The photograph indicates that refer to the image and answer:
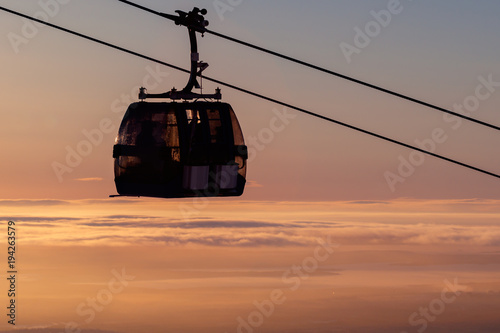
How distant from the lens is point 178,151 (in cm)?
2114

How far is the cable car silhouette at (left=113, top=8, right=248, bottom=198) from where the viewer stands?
Answer: 2106 centimetres

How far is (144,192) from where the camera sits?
850 inches

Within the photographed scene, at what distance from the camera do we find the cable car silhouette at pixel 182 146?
69.1 ft

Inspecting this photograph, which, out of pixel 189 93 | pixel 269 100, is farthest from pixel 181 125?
pixel 269 100

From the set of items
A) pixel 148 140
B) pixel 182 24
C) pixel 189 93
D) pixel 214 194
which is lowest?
pixel 214 194

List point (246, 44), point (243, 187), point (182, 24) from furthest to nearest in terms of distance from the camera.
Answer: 1. point (243, 187)
2. point (182, 24)
3. point (246, 44)

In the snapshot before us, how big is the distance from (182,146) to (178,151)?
0.18 meters

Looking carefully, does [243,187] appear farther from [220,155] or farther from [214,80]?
[214,80]

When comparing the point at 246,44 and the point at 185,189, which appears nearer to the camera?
the point at 246,44

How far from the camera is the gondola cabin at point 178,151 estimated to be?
21.1 meters

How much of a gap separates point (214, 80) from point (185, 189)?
10.8 ft

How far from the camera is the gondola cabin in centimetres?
2109

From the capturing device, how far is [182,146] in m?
21.2

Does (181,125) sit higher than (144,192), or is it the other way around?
(181,125)
